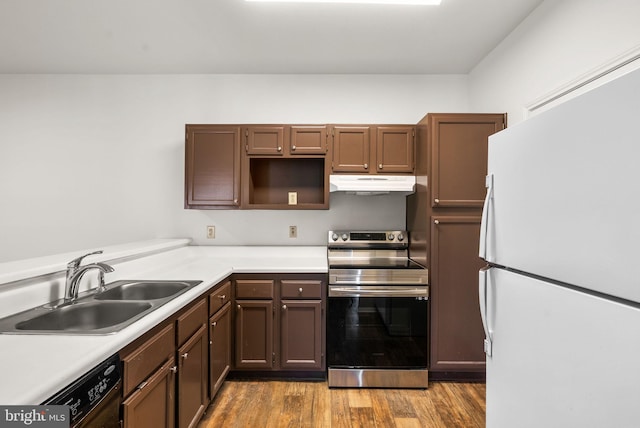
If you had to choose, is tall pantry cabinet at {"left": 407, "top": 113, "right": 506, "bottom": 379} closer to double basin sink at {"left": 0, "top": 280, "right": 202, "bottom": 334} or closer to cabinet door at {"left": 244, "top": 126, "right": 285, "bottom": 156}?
cabinet door at {"left": 244, "top": 126, "right": 285, "bottom": 156}

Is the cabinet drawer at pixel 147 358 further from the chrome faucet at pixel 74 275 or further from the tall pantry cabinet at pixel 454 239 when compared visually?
the tall pantry cabinet at pixel 454 239

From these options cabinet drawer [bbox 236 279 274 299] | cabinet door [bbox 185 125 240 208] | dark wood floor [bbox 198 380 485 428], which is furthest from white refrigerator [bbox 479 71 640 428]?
cabinet door [bbox 185 125 240 208]

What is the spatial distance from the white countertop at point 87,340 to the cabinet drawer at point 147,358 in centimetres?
9

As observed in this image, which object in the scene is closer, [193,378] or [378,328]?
[193,378]

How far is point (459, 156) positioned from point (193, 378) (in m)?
2.31

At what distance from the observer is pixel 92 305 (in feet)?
5.11

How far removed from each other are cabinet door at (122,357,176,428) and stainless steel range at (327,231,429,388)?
118 cm

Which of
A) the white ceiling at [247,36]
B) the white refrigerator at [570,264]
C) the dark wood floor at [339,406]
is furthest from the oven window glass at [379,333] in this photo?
the white ceiling at [247,36]

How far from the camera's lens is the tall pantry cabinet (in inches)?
93.1

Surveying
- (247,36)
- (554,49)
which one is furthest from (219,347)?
(554,49)

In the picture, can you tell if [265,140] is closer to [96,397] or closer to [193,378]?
[193,378]

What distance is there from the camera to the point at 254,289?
2.41 metres

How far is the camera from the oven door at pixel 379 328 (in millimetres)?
2340

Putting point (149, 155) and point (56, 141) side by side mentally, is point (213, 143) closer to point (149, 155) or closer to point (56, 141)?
point (149, 155)
